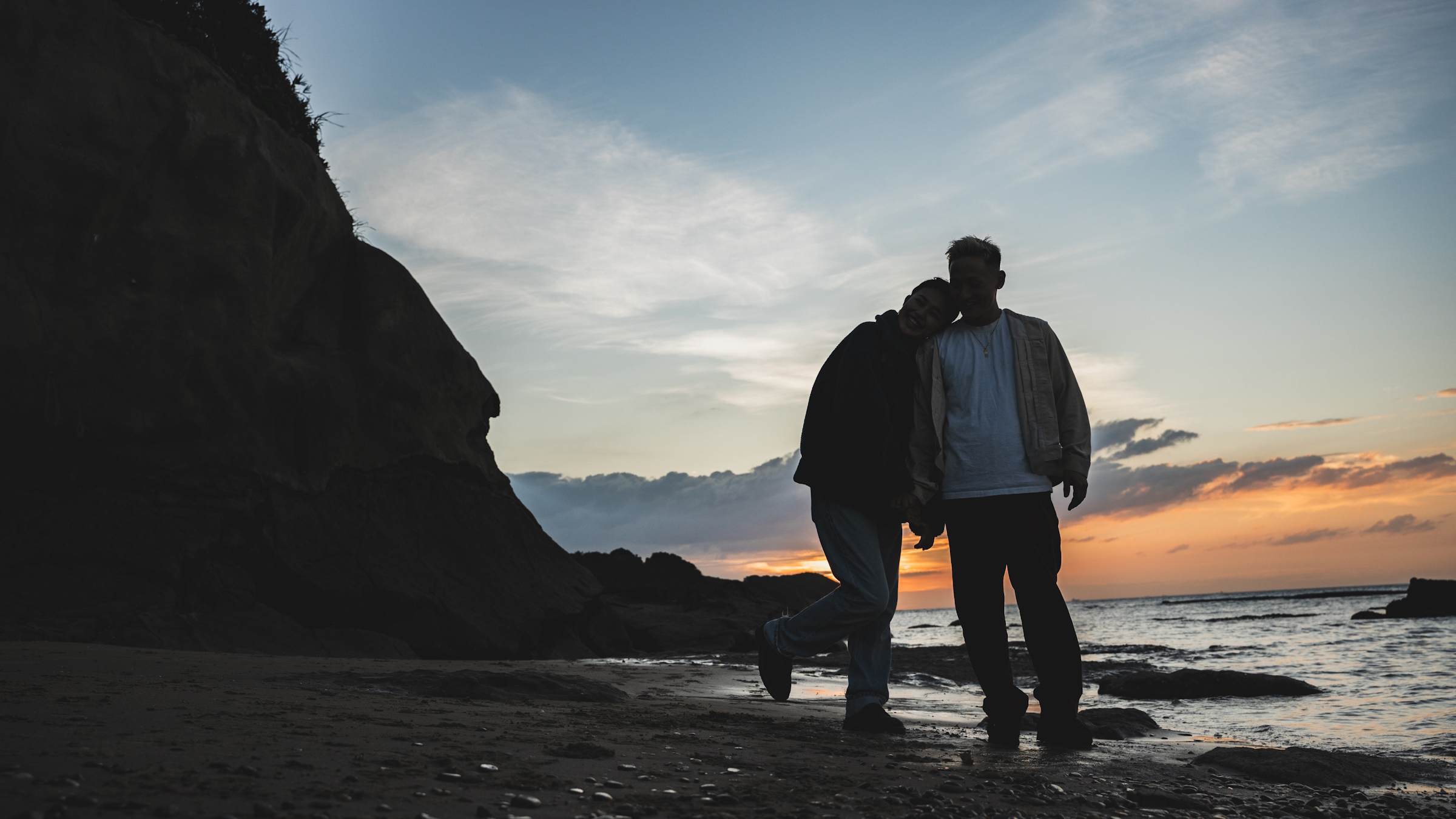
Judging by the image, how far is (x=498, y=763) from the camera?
230 cm

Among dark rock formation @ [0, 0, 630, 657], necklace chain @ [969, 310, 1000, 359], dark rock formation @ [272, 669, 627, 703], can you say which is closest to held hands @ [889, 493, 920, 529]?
necklace chain @ [969, 310, 1000, 359]

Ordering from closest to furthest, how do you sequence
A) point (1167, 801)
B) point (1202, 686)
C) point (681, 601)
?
1. point (1167, 801)
2. point (1202, 686)
3. point (681, 601)

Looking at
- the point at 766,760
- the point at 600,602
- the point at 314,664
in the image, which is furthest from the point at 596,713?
the point at 600,602

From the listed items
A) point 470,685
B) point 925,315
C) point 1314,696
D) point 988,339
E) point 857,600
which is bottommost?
point 1314,696

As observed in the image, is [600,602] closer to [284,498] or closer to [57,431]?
[284,498]

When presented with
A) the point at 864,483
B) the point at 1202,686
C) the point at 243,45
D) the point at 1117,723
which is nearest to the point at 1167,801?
the point at 864,483

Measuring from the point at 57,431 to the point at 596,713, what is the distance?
18.1ft

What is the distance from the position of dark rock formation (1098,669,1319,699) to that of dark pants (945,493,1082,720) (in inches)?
164

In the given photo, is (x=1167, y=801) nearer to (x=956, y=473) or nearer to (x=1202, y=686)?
(x=956, y=473)

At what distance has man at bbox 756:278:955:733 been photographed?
3936mm

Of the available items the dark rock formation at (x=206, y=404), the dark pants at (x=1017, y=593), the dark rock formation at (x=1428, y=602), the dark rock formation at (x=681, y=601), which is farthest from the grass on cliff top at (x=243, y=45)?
the dark rock formation at (x=1428, y=602)

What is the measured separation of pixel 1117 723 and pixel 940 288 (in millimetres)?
2520

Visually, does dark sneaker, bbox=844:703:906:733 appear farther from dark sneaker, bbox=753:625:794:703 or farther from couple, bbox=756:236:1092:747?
dark sneaker, bbox=753:625:794:703

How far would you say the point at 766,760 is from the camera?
8.91ft
